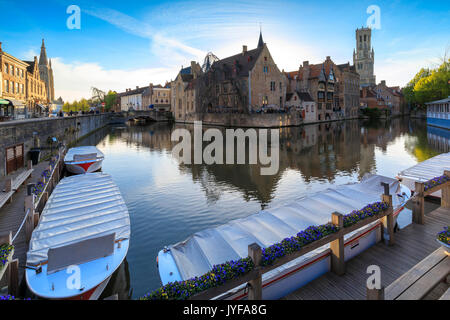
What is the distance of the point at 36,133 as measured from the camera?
25.9m

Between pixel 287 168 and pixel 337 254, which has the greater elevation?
pixel 287 168

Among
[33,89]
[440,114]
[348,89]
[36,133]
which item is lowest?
[36,133]

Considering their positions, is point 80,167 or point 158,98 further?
point 158,98

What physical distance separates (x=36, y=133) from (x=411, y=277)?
3038cm

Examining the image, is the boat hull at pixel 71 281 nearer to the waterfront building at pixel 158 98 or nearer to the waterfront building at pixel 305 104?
the waterfront building at pixel 305 104

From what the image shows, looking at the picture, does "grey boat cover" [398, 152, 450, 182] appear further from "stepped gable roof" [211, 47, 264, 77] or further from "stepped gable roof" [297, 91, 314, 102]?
"stepped gable roof" [297, 91, 314, 102]

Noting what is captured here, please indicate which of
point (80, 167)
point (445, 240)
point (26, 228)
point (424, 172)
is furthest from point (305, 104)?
point (26, 228)

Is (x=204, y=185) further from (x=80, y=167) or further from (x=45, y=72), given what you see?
(x=45, y=72)

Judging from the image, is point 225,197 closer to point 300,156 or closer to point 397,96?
point 300,156

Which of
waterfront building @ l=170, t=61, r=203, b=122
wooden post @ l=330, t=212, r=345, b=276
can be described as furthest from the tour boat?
waterfront building @ l=170, t=61, r=203, b=122

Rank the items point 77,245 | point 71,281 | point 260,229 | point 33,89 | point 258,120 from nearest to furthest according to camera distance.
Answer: point 71,281, point 77,245, point 260,229, point 258,120, point 33,89

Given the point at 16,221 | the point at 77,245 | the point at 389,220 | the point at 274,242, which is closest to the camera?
the point at 77,245

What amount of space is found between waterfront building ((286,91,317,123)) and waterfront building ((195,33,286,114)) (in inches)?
115

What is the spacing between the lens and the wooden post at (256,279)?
18.8 ft
